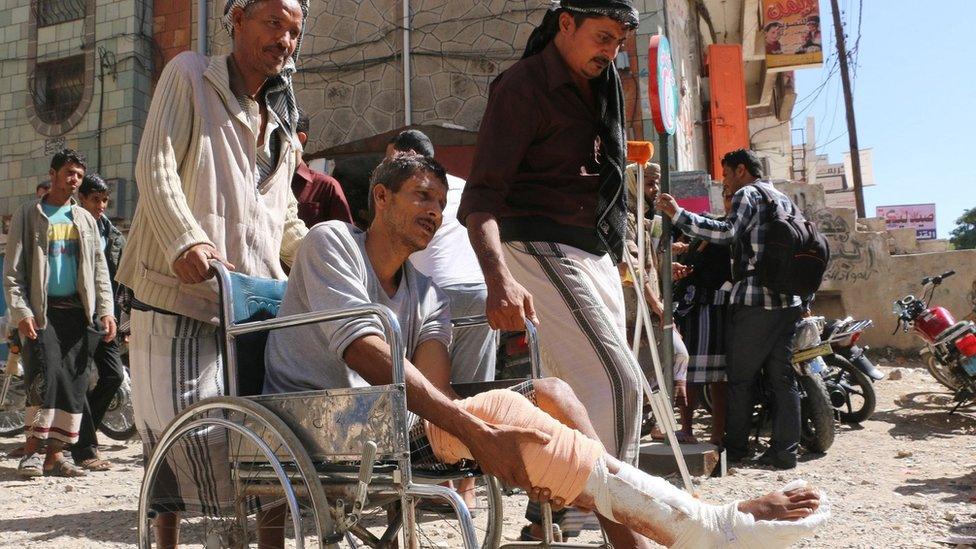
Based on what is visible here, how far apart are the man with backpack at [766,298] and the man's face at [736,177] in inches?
7.8

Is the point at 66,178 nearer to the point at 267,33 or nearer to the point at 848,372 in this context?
the point at 267,33

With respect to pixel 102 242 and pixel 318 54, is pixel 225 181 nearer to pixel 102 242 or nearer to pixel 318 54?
pixel 102 242

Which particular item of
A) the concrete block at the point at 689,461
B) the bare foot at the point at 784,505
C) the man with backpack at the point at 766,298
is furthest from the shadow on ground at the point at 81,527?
the man with backpack at the point at 766,298

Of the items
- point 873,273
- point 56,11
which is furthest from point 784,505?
point 56,11

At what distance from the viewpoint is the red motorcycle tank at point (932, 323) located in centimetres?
825

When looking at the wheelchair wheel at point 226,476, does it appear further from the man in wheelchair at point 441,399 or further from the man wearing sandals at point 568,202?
the man wearing sandals at point 568,202

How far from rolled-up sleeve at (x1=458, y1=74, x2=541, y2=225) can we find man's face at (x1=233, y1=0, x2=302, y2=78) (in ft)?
2.23

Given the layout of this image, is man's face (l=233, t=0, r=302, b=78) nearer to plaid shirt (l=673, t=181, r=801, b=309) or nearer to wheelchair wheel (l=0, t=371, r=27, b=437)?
plaid shirt (l=673, t=181, r=801, b=309)

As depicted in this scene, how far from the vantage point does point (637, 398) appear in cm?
288

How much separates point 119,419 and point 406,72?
6948 mm

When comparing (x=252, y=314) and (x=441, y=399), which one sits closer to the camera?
(x=441, y=399)

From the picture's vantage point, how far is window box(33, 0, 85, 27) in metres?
15.5

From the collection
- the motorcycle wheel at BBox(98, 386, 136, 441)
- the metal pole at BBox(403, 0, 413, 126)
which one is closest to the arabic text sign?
the metal pole at BBox(403, 0, 413, 126)

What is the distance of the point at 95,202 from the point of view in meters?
7.01
